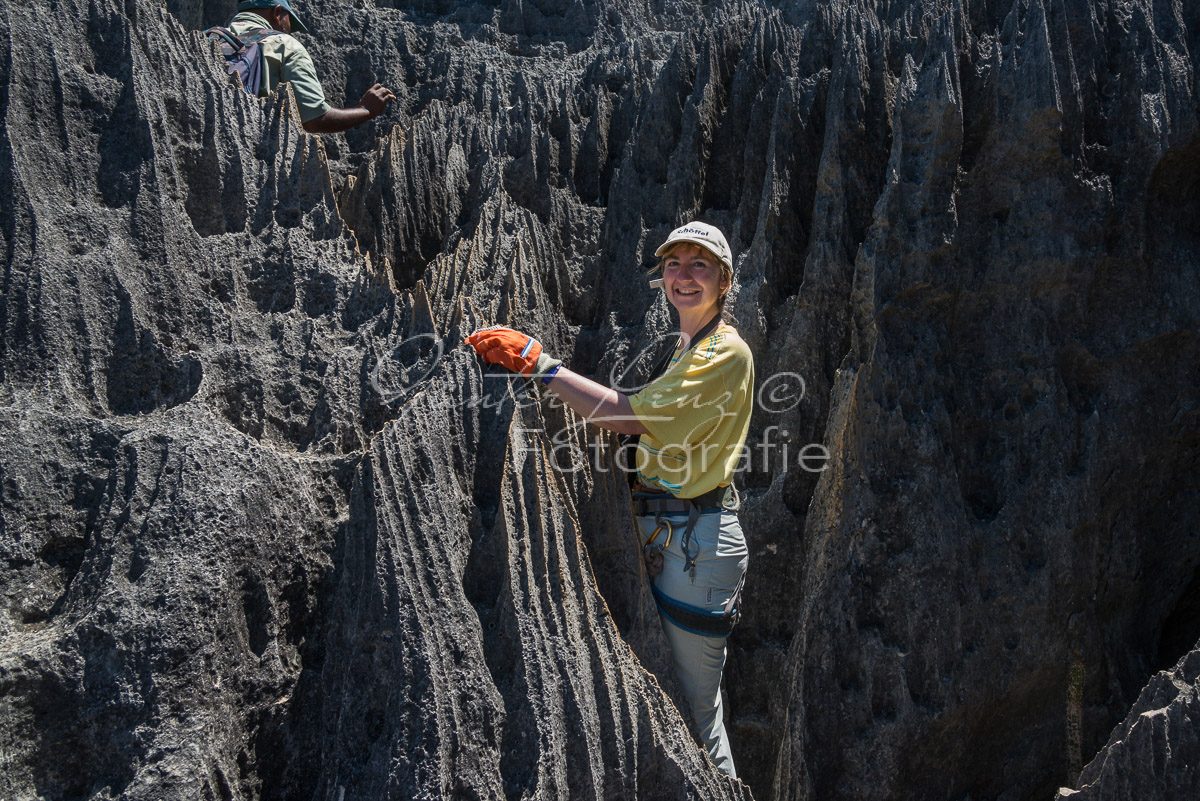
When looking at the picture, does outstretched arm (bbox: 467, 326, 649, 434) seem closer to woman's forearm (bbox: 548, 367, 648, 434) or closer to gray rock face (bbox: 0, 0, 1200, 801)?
woman's forearm (bbox: 548, 367, 648, 434)

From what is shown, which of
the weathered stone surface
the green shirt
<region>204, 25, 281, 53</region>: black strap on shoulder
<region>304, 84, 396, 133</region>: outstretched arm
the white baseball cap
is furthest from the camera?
<region>304, 84, 396, 133</region>: outstretched arm

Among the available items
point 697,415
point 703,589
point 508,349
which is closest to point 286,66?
point 508,349

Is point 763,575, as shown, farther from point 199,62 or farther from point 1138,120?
point 199,62

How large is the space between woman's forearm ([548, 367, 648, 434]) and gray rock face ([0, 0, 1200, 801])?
0.61 feet

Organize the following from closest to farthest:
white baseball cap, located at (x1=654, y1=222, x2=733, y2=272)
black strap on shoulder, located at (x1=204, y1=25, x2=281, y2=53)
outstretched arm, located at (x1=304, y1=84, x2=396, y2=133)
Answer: white baseball cap, located at (x1=654, y1=222, x2=733, y2=272)
black strap on shoulder, located at (x1=204, y1=25, x2=281, y2=53)
outstretched arm, located at (x1=304, y1=84, x2=396, y2=133)

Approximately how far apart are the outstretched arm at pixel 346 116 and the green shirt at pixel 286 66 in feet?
0.24

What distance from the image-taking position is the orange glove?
309 cm

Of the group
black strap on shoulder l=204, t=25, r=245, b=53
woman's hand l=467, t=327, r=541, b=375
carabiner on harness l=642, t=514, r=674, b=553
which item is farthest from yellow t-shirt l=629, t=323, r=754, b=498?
black strap on shoulder l=204, t=25, r=245, b=53

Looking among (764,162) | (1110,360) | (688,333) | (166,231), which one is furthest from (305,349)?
(1110,360)

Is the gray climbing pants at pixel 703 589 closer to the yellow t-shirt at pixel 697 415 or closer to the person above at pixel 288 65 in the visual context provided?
the yellow t-shirt at pixel 697 415

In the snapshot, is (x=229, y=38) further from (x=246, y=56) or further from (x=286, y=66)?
(x=286, y=66)

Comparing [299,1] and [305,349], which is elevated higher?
[299,1]

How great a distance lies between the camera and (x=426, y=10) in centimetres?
779

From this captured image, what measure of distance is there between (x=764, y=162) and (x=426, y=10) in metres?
3.82
